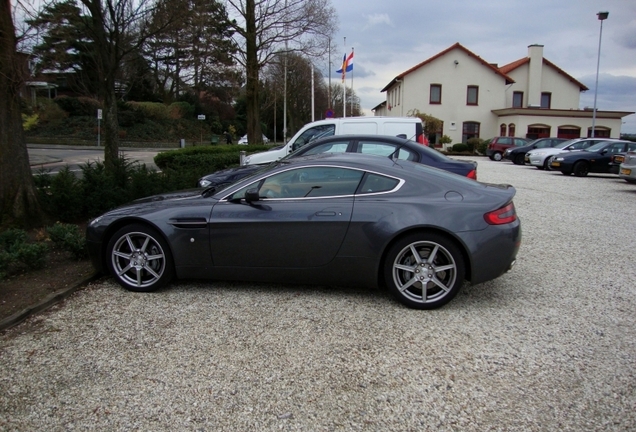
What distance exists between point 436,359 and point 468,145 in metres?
42.5

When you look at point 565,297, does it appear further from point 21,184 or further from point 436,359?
point 21,184

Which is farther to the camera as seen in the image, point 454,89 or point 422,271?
point 454,89

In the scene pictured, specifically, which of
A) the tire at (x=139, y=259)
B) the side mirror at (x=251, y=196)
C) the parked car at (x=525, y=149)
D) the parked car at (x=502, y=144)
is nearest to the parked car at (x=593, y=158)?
→ the parked car at (x=525, y=149)

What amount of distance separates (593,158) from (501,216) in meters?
17.6

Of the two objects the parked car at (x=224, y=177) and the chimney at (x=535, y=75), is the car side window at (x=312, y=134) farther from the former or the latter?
the chimney at (x=535, y=75)

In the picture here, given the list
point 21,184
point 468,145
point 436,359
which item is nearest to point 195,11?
point 21,184

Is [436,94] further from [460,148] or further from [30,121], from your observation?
[30,121]

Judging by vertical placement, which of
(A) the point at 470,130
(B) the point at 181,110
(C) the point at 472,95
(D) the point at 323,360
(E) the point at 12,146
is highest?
(C) the point at 472,95

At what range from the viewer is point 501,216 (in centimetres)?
453

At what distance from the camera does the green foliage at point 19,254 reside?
5.08 metres

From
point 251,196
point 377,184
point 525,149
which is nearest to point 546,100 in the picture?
point 525,149

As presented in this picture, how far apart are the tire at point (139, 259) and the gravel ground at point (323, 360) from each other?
16 cm

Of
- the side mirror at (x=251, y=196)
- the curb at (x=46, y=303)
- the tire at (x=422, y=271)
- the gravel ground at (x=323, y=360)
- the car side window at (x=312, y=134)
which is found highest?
the car side window at (x=312, y=134)

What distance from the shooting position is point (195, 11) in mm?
11812
